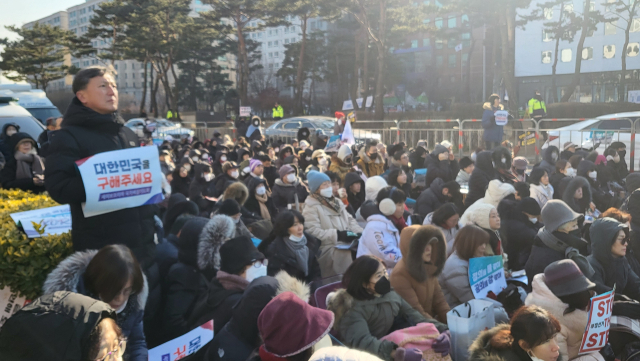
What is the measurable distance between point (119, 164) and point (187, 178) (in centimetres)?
675

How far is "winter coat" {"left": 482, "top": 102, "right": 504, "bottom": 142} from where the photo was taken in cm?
1326

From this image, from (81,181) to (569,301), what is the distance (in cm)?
326

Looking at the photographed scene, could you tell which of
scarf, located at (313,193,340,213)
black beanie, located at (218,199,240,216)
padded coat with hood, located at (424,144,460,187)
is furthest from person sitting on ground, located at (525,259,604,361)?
padded coat with hood, located at (424,144,460,187)

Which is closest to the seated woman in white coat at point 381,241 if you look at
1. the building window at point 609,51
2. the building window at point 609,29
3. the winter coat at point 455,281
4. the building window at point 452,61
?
the winter coat at point 455,281

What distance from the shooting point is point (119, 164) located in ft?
11.1

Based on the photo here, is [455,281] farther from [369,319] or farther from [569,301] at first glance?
[369,319]

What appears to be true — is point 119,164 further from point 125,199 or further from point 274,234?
point 274,234

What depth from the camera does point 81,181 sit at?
10.8 ft

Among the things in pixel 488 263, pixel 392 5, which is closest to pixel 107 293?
pixel 488 263

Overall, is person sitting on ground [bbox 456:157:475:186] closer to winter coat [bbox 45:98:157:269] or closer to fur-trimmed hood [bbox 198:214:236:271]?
fur-trimmed hood [bbox 198:214:236:271]

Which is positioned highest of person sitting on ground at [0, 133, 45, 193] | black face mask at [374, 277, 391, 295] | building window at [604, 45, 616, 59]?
building window at [604, 45, 616, 59]

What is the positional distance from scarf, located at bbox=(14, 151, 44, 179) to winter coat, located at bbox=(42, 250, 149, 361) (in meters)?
4.28

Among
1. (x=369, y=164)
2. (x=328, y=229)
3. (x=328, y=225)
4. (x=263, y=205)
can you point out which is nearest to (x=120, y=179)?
(x=328, y=229)

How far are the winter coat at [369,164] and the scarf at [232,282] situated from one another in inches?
272
